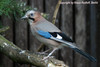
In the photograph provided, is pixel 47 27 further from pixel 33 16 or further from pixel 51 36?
pixel 33 16

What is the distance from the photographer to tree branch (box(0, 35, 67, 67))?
2.25m

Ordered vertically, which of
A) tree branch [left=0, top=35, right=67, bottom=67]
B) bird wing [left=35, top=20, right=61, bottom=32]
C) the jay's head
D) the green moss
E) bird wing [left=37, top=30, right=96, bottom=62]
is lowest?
tree branch [left=0, top=35, right=67, bottom=67]

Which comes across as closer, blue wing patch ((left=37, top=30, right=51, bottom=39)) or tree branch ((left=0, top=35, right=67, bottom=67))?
tree branch ((left=0, top=35, right=67, bottom=67))

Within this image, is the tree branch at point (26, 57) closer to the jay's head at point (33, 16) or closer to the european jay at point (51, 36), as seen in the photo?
the european jay at point (51, 36)

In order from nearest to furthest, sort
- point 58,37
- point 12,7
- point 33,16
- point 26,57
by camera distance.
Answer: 1. point 26,57
2. point 58,37
3. point 33,16
4. point 12,7

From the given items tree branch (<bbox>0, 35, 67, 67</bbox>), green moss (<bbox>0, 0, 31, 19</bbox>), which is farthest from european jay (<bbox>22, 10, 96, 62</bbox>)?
green moss (<bbox>0, 0, 31, 19</bbox>)

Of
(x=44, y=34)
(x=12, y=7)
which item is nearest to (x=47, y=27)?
(x=44, y=34)

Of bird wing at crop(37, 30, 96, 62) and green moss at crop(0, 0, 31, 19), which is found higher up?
green moss at crop(0, 0, 31, 19)

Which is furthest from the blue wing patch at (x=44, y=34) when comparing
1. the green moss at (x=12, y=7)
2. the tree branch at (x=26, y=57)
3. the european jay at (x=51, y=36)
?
the green moss at (x=12, y=7)

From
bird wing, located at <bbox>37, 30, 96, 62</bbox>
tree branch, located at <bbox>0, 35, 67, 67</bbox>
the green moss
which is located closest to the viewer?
tree branch, located at <bbox>0, 35, 67, 67</bbox>

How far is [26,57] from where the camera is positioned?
2471 millimetres

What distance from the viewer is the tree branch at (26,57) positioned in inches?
88.4

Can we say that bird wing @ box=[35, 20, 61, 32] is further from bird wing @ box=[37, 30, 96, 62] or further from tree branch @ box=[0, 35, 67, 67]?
tree branch @ box=[0, 35, 67, 67]

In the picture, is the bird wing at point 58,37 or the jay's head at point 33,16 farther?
the jay's head at point 33,16
